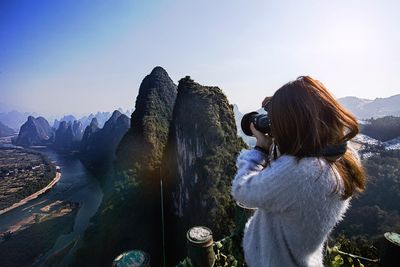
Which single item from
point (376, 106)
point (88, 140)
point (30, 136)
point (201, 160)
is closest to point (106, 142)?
point (88, 140)

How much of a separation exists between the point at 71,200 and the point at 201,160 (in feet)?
78.3

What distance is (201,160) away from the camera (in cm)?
1795

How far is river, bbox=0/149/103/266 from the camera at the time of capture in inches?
916

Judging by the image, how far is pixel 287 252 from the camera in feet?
3.20

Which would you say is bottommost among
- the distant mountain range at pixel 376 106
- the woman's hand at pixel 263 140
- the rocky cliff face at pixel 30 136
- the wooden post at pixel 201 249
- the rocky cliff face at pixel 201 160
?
the rocky cliff face at pixel 30 136

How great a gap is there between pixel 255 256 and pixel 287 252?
0.21 m

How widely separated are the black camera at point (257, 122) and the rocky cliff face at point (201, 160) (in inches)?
513

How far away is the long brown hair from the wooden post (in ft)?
4.21

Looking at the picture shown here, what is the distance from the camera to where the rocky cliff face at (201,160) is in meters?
15.5

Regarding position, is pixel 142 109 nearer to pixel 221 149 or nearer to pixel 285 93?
pixel 221 149

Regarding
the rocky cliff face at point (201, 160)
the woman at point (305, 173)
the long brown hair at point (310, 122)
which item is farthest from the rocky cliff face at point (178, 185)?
the long brown hair at point (310, 122)

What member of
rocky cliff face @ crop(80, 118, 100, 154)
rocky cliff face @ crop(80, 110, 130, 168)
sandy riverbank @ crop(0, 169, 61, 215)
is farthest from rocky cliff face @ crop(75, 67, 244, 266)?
rocky cliff face @ crop(80, 118, 100, 154)

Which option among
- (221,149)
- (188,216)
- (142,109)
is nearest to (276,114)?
(221,149)

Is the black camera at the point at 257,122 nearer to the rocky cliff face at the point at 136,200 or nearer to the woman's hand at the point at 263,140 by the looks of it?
the woman's hand at the point at 263,140
